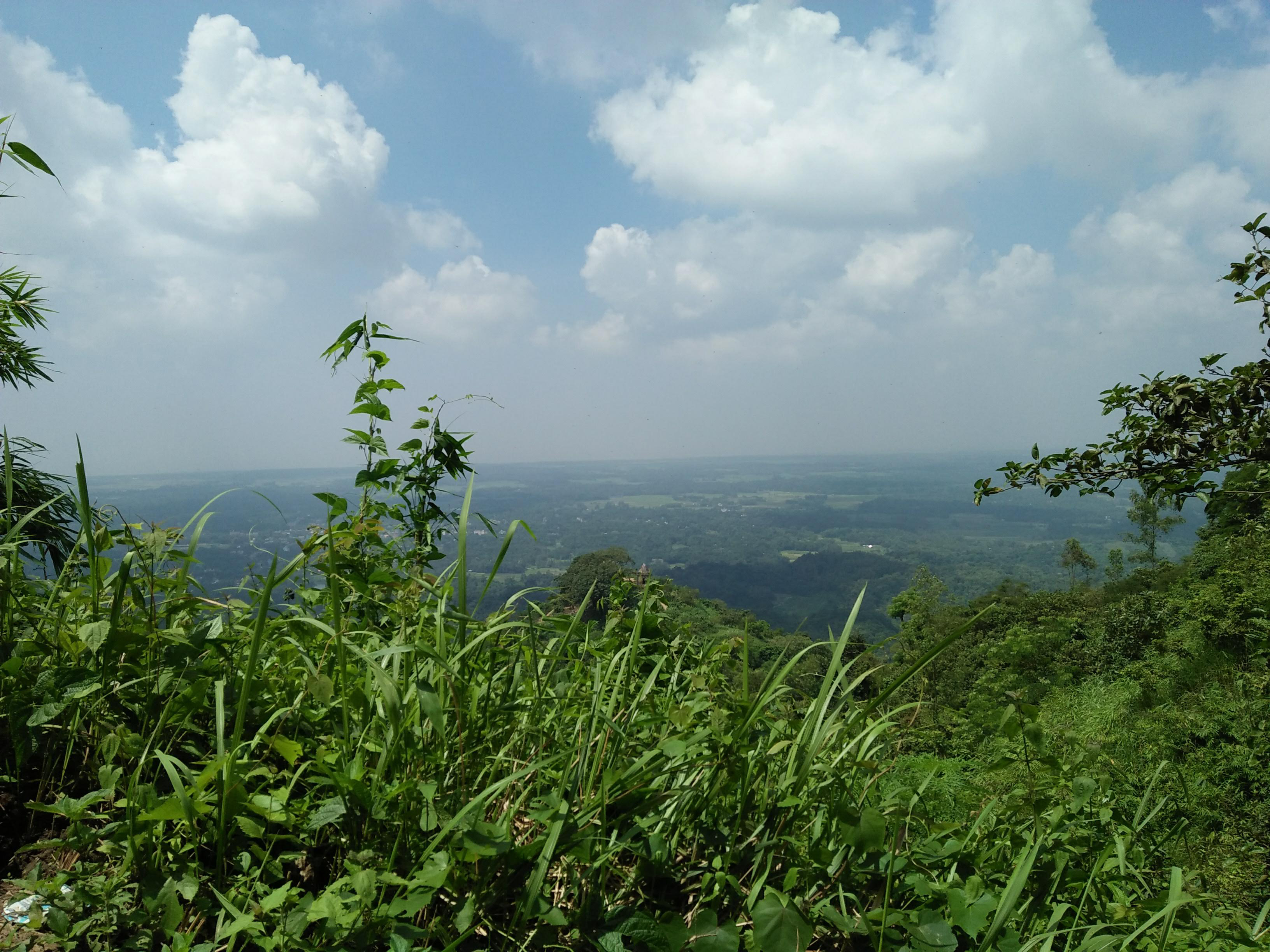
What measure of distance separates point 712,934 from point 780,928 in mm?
101

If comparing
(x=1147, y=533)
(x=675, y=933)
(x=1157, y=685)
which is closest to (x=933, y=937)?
(x=675, y=933)

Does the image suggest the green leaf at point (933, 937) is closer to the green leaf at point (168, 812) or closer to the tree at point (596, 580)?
the tree at point (596, 580)

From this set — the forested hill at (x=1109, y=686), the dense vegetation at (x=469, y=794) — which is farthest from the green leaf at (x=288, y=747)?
the forested hill at (x=1109, y=686)

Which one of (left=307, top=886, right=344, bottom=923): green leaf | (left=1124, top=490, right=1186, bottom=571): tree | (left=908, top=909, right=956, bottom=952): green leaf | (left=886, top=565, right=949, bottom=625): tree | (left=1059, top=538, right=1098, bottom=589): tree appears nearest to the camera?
(left=307, top=886, right=344, bottom=923): green leaf

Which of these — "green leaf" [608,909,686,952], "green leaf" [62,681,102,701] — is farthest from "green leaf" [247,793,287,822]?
"green leaf" [608,909,686,952]

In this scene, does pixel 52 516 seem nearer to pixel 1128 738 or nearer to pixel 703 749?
pixel 703 749

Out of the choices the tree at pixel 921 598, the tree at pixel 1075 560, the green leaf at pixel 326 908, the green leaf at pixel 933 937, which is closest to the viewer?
the green leaf at pixel 326 908

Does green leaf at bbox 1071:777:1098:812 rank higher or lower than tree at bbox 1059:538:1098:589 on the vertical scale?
higher

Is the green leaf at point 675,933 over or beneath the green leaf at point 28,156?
beneath

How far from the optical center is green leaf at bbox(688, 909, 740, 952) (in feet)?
3.08

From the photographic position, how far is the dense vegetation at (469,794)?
95cm

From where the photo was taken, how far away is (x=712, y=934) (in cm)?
95

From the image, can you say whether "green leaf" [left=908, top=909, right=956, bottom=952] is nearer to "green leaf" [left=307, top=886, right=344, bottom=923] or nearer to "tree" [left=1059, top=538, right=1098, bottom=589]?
"green leaf" [left=307, top=886, right=344, bottom=923]

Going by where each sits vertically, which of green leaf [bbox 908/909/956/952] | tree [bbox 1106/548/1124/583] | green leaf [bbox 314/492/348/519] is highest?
green leaf [bbox 314/492/348/519]
